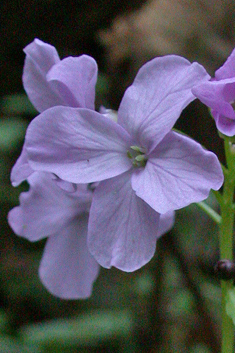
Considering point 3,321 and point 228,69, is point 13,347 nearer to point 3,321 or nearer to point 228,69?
point 3,321

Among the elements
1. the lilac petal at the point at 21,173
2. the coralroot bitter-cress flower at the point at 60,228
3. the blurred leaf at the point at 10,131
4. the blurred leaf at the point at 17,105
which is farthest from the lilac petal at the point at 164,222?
the blurred leaf at the point at 17,105

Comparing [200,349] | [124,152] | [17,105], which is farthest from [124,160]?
[17,105]

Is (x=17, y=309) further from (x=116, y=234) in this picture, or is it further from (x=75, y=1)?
(x=116, y=234)

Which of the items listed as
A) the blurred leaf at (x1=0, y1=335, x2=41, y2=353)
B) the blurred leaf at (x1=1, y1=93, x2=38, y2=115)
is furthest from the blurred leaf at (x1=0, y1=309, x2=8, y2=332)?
the blurred leaf at (x1=1, y1=93, x2=38, y2=115)

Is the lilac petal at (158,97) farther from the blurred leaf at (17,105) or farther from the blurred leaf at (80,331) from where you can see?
the blurred leaf at (17,105)

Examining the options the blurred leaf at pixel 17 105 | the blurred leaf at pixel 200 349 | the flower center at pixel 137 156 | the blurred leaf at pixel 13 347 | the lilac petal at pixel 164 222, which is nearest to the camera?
the flower center at pixel 137 156

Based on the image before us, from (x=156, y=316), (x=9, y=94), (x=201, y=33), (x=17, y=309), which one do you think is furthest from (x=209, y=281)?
(x=9, y=94)
